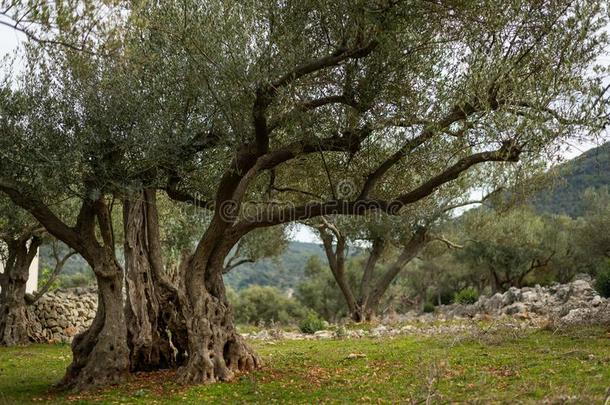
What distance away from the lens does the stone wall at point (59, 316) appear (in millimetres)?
21438

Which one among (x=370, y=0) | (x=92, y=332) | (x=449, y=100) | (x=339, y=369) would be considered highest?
(x=370, y=0)

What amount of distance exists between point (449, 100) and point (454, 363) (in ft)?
16.3

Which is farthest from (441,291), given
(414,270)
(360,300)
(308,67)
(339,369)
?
(308,67)

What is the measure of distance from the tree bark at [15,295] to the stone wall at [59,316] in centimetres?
70

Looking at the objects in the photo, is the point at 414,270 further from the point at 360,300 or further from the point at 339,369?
the point at 339,369

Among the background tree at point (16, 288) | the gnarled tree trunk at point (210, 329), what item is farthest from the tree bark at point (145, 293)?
the background tree at point (16, 288)

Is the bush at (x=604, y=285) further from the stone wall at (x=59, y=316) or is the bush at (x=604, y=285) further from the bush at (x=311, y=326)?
the stone wall at (x=59, y=316)

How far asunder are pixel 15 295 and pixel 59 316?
2263 millimetres

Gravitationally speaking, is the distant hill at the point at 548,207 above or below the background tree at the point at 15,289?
above

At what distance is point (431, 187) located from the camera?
1071 centimetres

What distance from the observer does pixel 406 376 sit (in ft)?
35.0

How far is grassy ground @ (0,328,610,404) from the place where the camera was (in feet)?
28.0

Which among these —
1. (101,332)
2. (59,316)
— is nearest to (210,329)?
(101,332)

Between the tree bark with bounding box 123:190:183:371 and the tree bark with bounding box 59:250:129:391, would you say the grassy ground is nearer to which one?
the tree bark with bounding box 59:250:129:391
